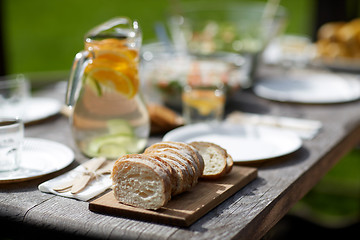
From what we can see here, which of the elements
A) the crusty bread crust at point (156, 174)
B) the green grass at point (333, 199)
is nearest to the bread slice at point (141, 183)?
the crusty bread crust at point (156, 174)

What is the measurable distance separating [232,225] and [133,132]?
0.45 metres

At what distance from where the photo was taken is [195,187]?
105cm

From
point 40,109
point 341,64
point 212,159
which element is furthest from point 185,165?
point 341,64

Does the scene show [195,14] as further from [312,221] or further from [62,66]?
[62,66]

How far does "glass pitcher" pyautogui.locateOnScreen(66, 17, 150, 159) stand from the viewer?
1232 mm

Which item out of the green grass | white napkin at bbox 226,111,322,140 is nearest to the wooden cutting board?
white napkin at bbox 226,111,322,140

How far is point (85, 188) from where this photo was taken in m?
1.08

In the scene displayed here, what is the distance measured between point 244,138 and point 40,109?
708 mm

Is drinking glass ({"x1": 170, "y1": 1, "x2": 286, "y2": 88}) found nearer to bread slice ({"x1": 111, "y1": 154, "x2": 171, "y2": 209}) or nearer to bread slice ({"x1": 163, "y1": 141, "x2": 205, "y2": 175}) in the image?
bread slice ({"x1": 163, "y1": 141, "x2": 205, "y2": 175})

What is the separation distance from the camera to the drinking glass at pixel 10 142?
3.76 feet

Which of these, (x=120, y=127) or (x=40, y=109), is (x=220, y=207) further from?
(x=40, y=109)

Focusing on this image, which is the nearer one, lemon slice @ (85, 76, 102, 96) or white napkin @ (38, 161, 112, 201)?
white napkin @ (38, 161, 112, 201)

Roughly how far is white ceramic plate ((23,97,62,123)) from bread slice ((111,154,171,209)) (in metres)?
0.73

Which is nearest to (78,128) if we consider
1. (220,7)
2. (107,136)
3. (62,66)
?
(107,136)
